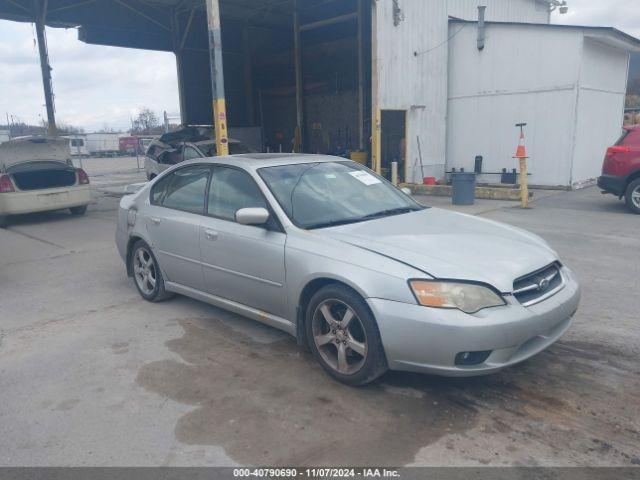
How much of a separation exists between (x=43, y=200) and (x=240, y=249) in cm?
835

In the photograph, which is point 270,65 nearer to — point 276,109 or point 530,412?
point 276,109

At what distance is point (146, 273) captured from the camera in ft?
18.1

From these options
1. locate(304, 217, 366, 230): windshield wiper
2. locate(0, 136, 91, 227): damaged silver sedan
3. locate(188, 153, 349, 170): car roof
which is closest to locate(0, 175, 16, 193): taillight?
locate(0, 136, 91, 227): damaged silver sedan

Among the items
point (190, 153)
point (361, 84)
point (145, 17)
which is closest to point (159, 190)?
point (190, 153)

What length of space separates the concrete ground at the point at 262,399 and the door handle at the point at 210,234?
853mm

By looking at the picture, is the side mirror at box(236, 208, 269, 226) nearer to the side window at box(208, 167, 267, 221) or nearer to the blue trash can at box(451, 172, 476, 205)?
the side window at box(208, 167, 267, 221)

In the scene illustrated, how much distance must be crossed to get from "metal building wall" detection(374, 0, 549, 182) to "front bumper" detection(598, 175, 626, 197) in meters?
5.83

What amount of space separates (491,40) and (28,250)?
43.1ft

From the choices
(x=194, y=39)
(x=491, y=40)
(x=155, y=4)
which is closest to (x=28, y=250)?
(x=491, y=40)

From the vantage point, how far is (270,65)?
2372cm

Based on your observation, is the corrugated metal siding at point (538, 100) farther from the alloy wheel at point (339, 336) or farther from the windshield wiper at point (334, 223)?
the alloy wheel at point (339, 336)

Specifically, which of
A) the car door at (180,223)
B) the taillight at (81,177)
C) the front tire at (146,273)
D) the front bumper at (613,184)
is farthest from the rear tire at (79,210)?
the front bumper at (613,184)

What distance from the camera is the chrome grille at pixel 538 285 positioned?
3295 millimetres

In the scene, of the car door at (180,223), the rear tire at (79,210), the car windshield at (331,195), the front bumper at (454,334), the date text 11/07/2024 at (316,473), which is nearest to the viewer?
the date text 11/07/2024 at (316,473)
